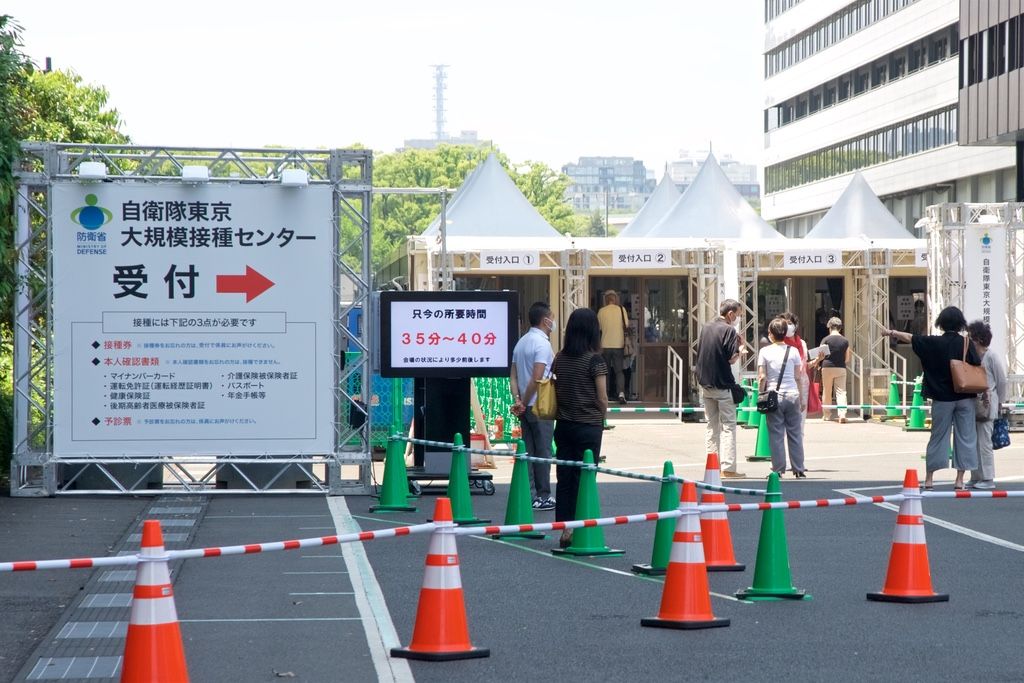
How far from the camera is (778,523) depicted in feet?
32.4

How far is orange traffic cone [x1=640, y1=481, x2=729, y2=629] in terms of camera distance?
890cm

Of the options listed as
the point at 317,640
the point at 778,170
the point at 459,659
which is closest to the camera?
the point at 459,659

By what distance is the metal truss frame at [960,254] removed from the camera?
26609 mm

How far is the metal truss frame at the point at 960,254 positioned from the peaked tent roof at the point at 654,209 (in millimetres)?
14126

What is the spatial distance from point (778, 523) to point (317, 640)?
9.25ft

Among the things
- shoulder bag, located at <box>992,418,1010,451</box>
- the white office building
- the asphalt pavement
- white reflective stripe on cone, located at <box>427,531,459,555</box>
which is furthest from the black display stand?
the white office building

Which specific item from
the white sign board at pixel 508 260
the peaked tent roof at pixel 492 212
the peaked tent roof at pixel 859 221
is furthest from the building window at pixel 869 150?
the white sign board at pixel 508 260

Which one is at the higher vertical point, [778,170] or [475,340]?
[778,170]

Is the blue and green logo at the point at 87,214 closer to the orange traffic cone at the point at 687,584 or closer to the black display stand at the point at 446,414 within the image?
the black display stand at the point at 446,414

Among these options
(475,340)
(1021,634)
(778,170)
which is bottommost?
(1021,634)

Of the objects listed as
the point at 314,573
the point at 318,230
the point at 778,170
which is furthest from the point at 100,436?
the point at 778,170

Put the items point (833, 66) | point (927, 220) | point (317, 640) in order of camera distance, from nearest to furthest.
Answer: point (317, 640) < point (927, 220) < point (833, 66)

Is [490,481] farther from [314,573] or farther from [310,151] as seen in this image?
[314,573]

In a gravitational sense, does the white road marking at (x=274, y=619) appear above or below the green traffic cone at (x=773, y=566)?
below
